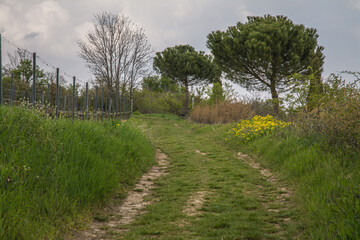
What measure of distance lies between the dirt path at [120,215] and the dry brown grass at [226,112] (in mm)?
12650

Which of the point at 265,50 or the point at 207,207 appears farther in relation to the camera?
the point at 265,50

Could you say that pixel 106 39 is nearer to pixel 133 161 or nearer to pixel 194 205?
pixel 133 161

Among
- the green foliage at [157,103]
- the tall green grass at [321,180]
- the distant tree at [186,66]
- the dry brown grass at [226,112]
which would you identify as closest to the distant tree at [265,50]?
the dry brown grass at [226,112]

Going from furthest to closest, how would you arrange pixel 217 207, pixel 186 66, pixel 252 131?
pixel 186 66, pixel 252 131, pixel 217 207

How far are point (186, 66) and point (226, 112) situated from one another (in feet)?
57.4

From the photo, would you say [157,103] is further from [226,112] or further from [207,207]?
[207,207]

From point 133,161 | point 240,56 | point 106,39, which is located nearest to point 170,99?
point 106,39

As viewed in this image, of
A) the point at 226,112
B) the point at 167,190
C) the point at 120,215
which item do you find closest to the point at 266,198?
the point at 167,190

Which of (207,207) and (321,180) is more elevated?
(321,180)

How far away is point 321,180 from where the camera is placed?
5.46 metres

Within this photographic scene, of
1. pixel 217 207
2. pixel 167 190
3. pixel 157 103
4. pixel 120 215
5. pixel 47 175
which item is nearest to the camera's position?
pixel 47 175

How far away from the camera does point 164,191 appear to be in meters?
6.61

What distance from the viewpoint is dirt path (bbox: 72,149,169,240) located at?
14.3 feet

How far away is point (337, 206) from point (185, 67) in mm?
34229
